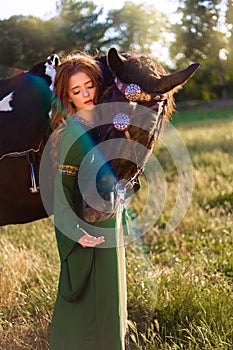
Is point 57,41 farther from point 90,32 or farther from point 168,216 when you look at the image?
point 168,216

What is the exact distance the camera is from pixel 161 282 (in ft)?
9.77

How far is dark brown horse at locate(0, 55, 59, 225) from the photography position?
7.75 ft

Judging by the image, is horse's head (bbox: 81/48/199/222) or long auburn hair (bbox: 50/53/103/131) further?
long auburn hair (bbox: 50/53/103/131)

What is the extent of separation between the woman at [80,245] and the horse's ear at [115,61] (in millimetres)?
129

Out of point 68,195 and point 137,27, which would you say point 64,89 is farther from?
point 137,27

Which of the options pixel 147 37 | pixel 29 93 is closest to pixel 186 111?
pixel 147 37

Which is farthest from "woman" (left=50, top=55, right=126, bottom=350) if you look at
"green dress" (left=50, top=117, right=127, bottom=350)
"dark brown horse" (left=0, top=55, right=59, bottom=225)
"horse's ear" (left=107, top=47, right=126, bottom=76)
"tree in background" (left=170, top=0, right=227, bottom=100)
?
"tree in background" (left=170, top=0, right=227, bottom=100)

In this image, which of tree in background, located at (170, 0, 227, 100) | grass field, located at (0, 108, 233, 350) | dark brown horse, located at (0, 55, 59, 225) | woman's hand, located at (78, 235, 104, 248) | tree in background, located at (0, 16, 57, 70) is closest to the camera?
woman's hand, located at (78, 235, 104, 248)

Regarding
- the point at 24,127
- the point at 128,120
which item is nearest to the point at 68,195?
the point at 128,120

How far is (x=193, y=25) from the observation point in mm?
2939

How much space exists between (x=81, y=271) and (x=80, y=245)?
0.10m

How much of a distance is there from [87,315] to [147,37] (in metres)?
1.86

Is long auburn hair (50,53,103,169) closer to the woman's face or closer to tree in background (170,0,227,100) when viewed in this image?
the woman's face

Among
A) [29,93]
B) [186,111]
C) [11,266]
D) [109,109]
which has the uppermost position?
[186,111]
